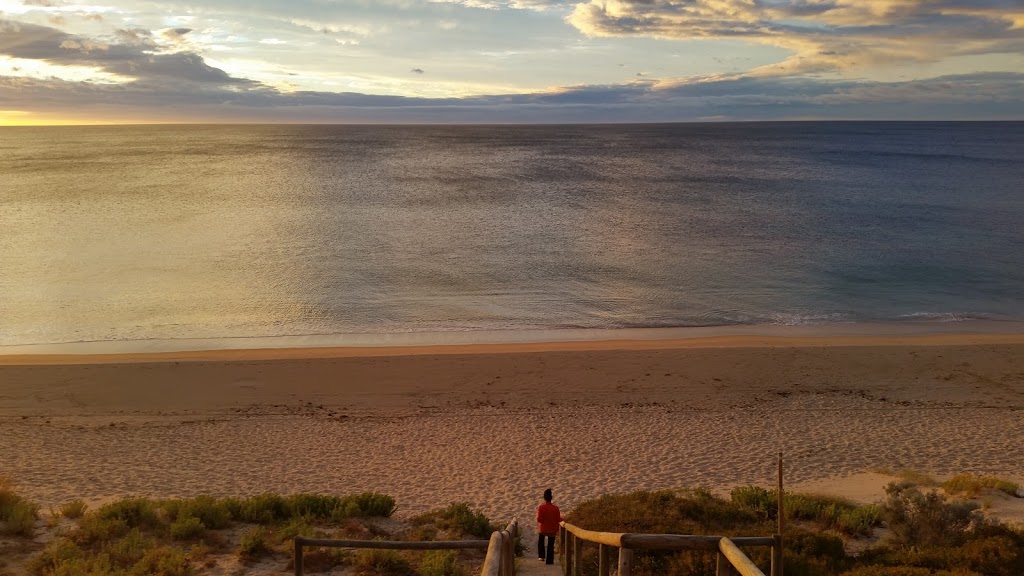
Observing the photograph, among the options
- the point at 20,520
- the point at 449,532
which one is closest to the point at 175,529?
the point at 20,520

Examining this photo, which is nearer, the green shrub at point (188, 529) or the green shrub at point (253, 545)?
the green shrub at point (253, 545)

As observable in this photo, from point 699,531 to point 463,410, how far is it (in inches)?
324

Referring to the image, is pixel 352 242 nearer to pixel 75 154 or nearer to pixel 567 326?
pixel 567 326

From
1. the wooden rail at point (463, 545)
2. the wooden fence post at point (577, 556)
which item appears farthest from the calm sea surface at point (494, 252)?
the wooden rail at point (463, 545)

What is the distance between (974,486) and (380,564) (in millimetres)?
8882

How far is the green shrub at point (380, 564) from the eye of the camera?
8.02 metres

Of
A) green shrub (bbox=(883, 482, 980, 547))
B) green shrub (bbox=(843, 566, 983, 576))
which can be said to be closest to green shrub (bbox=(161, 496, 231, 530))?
green shrub (bbox=(843, 566, 983, 576))

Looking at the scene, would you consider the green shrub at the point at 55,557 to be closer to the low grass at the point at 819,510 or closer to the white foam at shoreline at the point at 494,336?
the low grass at the point at 819,510

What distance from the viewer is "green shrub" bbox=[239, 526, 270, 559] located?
27.8 ft

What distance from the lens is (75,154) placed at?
124 m

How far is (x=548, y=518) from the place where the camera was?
27.9 feet

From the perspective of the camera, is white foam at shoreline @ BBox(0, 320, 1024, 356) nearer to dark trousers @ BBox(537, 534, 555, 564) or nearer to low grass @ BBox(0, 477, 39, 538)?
low grass @ BBox(0, 477, 39, 538)

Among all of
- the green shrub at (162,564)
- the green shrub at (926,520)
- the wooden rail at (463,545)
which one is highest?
the wooden rail at (463,545)

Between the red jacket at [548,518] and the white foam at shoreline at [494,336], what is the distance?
46.0 ft
